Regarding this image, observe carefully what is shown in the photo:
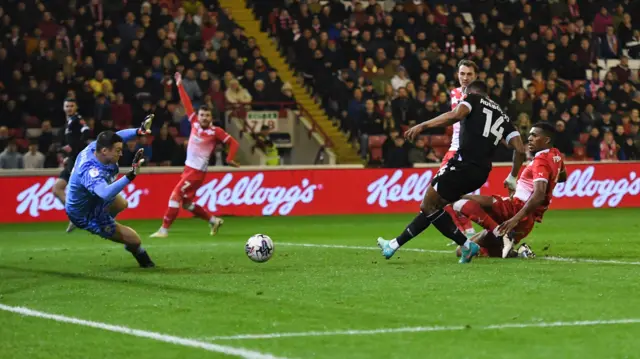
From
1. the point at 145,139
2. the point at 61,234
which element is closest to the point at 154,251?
the point at 61,234

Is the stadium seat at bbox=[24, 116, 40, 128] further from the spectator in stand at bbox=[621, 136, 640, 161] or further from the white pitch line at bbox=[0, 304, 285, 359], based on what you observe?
the white pitch line at bbox=[0, 304, 285, 359]

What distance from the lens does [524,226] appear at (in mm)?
13406

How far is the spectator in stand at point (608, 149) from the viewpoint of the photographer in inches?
1103

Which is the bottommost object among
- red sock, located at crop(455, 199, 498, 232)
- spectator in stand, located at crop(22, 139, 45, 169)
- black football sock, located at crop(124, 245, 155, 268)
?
spectator in stand, located at crop(22, 139, 45, 169)

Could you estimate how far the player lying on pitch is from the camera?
43.2 ft

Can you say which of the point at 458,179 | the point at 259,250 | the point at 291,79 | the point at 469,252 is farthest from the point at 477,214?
the point at 291,79

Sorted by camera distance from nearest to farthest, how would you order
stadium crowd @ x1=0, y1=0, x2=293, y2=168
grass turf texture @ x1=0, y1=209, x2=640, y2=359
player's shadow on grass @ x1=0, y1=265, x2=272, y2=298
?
grass turf texture @ x1=0, y1=209, x2=640, y2=359
player's shadow on grass @ x1=0, y1=265, x2=272, y2=298
stadium crowd @ x1=0, y1=0, x2=293, y2=168

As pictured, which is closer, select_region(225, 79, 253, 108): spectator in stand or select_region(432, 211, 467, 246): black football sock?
select_region(432, 211, 467, 246): black football sock

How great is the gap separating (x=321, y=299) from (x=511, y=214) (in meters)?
4.54

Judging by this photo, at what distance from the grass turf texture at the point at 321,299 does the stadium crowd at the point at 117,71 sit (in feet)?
25.5

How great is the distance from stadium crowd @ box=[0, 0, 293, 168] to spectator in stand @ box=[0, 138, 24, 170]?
2cm

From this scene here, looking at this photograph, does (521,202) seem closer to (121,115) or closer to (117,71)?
(121,115)

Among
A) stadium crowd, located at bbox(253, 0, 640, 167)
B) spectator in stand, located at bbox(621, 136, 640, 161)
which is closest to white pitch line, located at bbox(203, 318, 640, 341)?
stadium crowd, located at bbox(253, 0, 640, 167)

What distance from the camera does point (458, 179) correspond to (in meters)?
12.2
